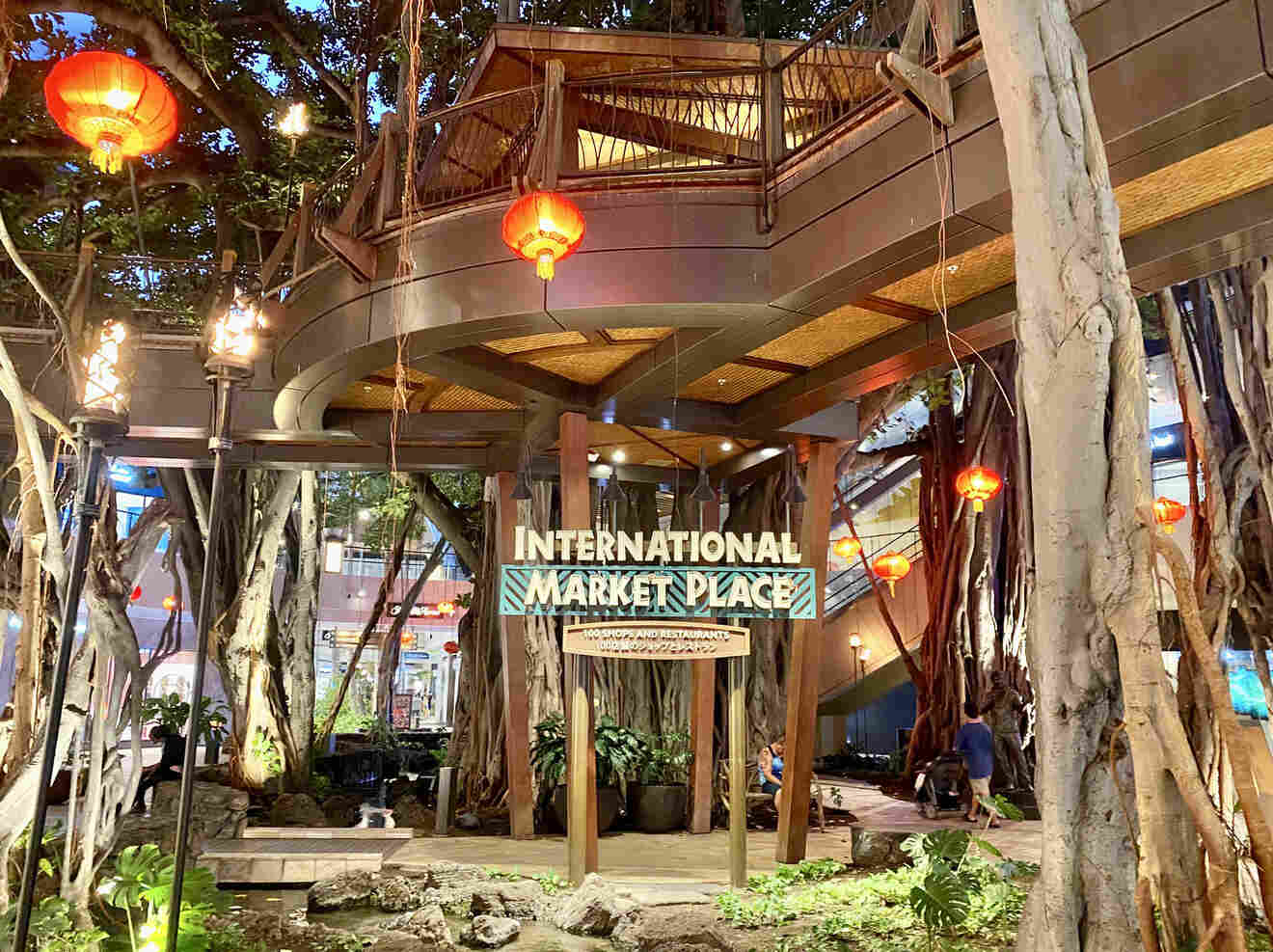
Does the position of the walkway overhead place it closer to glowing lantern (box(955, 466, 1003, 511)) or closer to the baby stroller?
glowing lantern (box(955, 466, 1003, 511))

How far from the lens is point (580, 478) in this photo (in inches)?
307

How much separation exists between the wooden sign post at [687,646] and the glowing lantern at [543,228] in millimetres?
2680

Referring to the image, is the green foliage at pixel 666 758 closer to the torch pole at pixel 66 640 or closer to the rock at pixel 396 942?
the rock at pixel 396 942

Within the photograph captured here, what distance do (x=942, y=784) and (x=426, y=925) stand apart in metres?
6.76

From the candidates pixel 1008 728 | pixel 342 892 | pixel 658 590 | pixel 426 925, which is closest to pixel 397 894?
pixel 342 892

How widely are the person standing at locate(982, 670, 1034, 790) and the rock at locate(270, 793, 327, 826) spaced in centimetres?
795

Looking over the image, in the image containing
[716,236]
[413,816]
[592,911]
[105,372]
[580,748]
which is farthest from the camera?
[413,816]

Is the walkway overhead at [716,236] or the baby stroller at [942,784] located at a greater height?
the walkway overhead at [716,236]

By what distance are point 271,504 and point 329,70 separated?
5.08 m

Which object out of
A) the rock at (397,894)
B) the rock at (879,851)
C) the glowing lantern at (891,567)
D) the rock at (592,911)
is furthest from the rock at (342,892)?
the glowing lantern at (891,567)

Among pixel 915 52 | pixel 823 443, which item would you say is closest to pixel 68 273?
pixel 823 443

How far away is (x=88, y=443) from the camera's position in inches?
148

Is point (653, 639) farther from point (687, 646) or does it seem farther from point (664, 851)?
point (664, 851)

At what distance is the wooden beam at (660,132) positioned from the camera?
848cm
